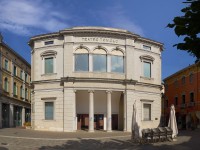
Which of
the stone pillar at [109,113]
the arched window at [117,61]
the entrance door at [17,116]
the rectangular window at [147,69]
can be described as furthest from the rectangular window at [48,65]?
the entrance door at [17,116]

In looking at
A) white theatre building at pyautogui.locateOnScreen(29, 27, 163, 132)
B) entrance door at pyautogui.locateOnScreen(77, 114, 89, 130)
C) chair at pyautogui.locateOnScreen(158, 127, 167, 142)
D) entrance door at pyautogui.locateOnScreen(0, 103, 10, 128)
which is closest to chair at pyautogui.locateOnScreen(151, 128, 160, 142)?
chair at pyautogui.locateOnScreen(158, 127, 167, 142)

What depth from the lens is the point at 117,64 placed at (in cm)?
3706

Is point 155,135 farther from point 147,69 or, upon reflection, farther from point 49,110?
point 147,69

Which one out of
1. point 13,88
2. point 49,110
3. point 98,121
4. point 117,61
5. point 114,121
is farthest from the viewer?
point 13,88

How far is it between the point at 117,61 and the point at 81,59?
4.17 m

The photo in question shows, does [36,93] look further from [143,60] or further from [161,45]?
[161,45]

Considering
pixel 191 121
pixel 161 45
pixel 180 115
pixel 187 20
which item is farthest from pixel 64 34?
pixel 187 20

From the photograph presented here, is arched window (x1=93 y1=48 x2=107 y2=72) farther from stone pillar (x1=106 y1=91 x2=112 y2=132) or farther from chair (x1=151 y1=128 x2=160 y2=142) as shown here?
chair (x1=151 y1=128 x2=160 y2=142)

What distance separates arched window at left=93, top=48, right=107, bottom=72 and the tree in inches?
1161

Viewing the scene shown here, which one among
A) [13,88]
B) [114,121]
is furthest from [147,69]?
[13,88]

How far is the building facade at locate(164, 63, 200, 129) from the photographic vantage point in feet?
152

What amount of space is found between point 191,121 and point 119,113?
12.3m

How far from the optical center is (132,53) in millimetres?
37500

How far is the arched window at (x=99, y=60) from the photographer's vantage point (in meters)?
36.2
